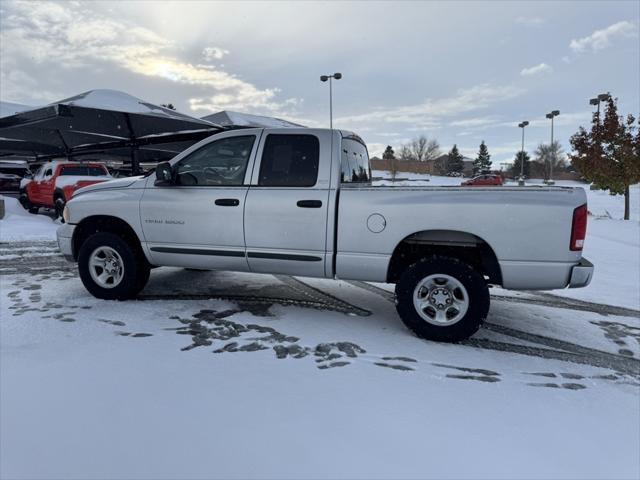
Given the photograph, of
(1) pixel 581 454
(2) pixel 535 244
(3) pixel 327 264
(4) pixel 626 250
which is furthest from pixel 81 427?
(4) pixel 626 250

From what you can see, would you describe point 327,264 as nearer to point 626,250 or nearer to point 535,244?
point 535,244

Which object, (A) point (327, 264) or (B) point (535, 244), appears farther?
(A) point (327, 264)

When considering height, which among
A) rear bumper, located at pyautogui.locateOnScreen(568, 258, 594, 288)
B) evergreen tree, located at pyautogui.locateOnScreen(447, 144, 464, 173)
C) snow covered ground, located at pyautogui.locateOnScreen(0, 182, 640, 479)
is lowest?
snow covered ground, located at pyautogui.locateOnScreen(0, 182, 640, 479)

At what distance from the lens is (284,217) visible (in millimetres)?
4156

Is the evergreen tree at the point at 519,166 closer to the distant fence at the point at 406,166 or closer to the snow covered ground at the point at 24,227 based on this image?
the distant fence at the point at 406,166

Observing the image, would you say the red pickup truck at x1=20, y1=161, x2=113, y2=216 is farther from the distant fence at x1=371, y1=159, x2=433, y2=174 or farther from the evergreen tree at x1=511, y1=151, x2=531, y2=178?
the evergreen tree at x1=511, y1=151, x2=531, y2=178

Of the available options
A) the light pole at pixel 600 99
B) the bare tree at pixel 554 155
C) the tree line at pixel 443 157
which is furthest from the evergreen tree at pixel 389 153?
the light pole at pixel 600 99

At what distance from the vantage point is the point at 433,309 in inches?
152

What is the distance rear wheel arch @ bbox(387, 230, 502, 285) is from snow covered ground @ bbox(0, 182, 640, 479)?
622 millimetres

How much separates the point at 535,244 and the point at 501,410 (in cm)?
147

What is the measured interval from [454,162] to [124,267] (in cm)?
7990

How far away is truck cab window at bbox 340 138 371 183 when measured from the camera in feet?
14.4

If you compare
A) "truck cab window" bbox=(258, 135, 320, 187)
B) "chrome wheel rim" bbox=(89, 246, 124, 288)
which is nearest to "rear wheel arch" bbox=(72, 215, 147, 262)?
"chrome wheel rim" bbox=(89, 246, 124, 288)

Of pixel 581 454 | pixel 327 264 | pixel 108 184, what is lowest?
pixel 581 454
